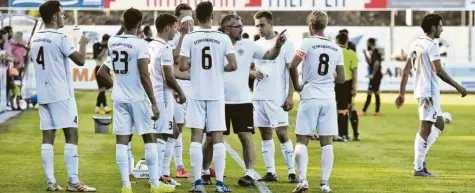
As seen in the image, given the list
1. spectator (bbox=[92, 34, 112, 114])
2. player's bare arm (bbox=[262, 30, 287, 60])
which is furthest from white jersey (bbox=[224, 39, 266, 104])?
spectator (bbox=[92, 34, 112, 114])

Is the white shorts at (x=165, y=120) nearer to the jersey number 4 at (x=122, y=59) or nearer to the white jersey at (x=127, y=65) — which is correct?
the white jersey at (x=127, y=65)

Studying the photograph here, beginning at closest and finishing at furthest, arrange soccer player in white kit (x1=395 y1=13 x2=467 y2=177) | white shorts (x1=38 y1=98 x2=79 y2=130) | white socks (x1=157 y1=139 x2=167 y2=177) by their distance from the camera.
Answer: white shorts (x1=38 y1=98 x2=79 y2=130) < white socks (x1=157 y1=139 x2=167 y2=177) < soccer player in white kit (x1=395 y1=13 x2=467 y2=177)

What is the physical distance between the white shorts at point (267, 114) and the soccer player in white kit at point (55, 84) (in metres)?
2.80

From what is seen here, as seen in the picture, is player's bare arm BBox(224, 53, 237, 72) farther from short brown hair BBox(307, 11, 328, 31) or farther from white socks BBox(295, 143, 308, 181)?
white socks BBox(295, 143, 308, 181)

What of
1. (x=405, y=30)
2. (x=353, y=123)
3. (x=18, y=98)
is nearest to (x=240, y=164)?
(x=353, y=123)

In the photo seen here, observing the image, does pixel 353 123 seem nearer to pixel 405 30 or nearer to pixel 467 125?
pixel 467 125

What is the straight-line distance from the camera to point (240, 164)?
63.7ft

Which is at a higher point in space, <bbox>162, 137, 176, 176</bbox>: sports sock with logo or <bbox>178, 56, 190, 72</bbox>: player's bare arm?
<bbox>178, 56, 190, 72</bbox>: player's bare arm

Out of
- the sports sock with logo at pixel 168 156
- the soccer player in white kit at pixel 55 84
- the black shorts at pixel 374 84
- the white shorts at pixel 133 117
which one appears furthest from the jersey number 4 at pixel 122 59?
the black shorts at pixel 374 84

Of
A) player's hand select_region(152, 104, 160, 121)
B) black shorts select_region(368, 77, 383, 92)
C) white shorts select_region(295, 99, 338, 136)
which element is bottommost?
black shorts select_region(368, 77, 383, 92)

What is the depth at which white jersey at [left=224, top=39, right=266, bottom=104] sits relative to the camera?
51.7ft

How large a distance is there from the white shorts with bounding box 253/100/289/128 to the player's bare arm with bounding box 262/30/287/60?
63.2 inches

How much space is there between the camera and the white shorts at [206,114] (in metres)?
14.6

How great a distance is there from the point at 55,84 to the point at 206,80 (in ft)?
5.85
